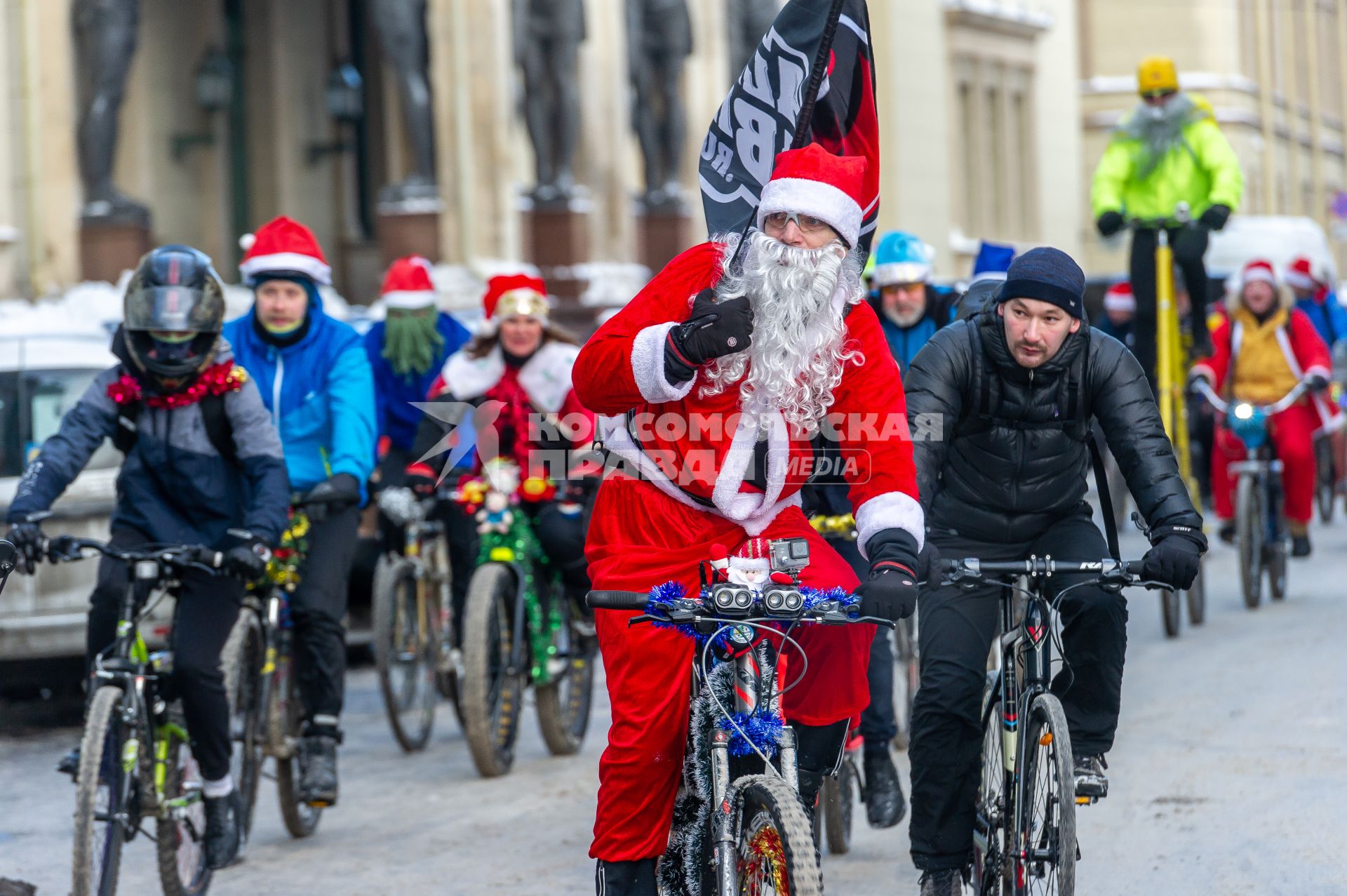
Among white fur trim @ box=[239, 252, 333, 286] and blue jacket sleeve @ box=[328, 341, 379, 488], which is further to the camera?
white fur trim @ box=[239, 252, 333, 286]

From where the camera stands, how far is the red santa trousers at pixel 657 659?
4770mm

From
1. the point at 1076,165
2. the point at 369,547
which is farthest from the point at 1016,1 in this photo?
the point at 369,547

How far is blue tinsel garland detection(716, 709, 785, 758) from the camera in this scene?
4.63 meters

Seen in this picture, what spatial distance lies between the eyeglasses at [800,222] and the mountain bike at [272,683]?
2800mm

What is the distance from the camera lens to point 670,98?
2481 centimetres

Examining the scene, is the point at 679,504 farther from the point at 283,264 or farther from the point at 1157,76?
the point at 1157,76

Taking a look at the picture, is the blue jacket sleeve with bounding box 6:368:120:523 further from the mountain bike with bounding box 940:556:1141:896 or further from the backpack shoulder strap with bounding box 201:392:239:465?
the mountain bike with bounding box 940:556:1141:896

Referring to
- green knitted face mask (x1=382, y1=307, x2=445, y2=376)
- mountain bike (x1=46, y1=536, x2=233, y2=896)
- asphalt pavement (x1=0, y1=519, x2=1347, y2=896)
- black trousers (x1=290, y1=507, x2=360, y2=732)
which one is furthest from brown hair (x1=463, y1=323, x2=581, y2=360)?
mountain bike (x1=46, y1=536, x2=233, y2=896)

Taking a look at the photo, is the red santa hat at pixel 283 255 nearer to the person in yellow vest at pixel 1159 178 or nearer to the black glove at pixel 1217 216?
the person in yellow vest at pixel 1159 178

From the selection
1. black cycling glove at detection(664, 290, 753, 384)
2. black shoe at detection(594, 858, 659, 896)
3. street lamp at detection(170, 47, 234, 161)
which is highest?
street lamp at detection(170, 47, 234, 161)

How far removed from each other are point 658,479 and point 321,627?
2998mm

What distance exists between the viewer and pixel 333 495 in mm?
7445

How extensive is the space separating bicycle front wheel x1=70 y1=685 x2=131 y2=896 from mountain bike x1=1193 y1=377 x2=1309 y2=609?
7747mm

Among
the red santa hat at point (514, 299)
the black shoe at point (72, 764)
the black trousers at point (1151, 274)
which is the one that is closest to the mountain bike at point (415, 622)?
the red santa hat at point (514, 299)
